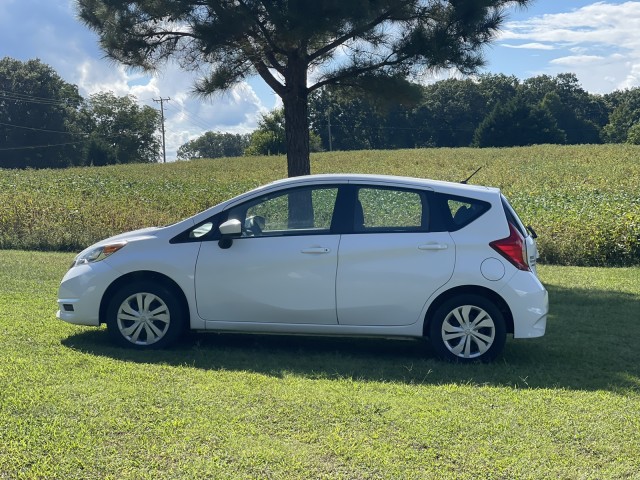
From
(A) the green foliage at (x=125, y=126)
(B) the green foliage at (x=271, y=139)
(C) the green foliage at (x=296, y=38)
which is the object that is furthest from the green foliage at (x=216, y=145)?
(C) the green foliage at (x=296, y=38)

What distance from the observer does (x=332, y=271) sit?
20.1 feet

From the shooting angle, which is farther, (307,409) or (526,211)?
(526,211)

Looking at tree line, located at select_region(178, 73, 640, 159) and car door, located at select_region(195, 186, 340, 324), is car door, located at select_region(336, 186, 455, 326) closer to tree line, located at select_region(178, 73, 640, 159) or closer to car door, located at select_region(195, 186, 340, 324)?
car door, located at select_region(195, 186, 340, 324)

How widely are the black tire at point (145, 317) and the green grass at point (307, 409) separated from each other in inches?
7.6

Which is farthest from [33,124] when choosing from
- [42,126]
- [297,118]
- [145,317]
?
[145,317]

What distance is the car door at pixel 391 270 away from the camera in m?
6.04

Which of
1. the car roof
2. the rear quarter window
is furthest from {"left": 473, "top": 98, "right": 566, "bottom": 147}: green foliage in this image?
the rear quarter window

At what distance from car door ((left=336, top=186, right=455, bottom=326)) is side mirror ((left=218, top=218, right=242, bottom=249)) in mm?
947

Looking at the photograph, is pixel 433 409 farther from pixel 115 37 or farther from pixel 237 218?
Result: pixel 115 37

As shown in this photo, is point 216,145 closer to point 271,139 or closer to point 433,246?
point 271,139

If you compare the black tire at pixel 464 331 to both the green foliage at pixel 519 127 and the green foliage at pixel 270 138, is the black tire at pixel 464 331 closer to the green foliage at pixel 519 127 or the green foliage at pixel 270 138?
the green foliage at pixel 270 138

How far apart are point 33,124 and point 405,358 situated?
8228 centimetres

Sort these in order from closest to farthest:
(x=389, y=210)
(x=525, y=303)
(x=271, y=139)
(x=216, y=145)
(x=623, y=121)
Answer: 1. (x=525, y=303)
2. (x=389, y=210)
3. (x=271, y=139)
4. (x=623, y=121)
5. (x=216, y=145)

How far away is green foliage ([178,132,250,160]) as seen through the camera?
143 meters
